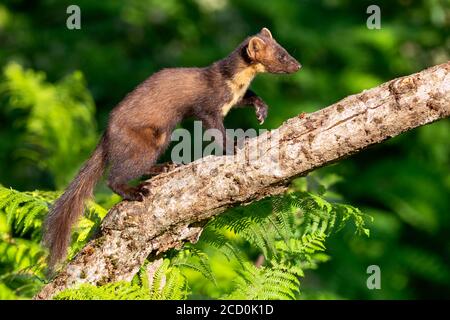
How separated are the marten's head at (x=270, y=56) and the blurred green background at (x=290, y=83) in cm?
336

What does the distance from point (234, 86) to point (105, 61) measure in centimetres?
680

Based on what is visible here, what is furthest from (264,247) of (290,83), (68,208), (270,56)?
(290,83)

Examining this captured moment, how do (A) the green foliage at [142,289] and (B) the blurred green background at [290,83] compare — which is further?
(B) the blurred green background at [290,83]

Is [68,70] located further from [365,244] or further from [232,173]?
[232,173]

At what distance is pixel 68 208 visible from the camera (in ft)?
15.9

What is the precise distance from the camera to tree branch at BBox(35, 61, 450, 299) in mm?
3754

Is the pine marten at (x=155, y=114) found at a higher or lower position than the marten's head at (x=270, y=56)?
lower

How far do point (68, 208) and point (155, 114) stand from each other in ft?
2.90

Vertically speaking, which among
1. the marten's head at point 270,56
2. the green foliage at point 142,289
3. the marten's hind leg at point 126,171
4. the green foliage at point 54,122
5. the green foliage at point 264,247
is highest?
the green foliage at point 54,122

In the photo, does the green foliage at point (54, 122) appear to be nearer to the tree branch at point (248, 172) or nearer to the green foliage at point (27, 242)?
the green foliage at point (27, 242)

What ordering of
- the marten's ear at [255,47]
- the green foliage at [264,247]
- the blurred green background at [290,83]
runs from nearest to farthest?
the green foliage at [264,247] < the marten's ear at [255,47] < the blurred green background at [290,83]

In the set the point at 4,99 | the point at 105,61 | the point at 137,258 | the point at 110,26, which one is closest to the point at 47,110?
the point at 4,99

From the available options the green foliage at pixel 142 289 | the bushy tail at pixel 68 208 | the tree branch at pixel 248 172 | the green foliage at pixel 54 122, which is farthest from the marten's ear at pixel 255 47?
the green foliage at pixel 54 122

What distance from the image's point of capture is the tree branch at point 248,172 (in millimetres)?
3754
